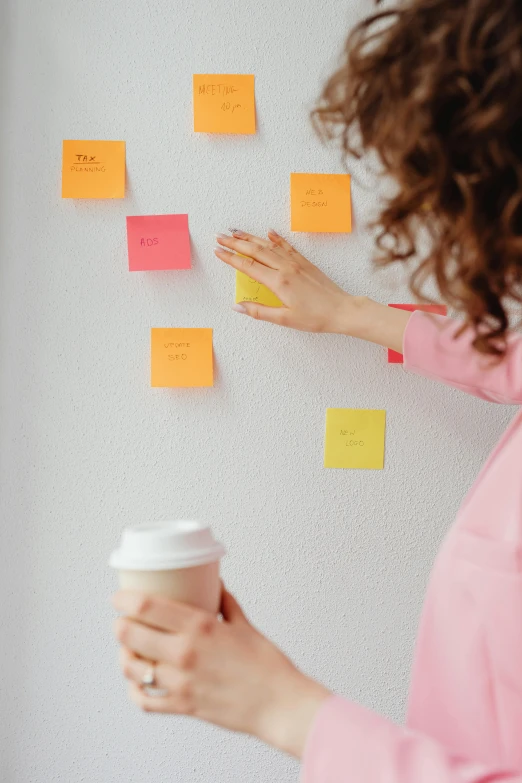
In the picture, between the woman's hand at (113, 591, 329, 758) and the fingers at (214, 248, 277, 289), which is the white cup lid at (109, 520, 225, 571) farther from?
the fingers at (214, 248, 277, 289)

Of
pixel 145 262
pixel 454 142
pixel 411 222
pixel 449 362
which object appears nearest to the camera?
pixel 454 142

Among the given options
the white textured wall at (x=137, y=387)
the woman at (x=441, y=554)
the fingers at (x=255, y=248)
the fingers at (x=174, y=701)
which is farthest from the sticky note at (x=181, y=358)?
the fingers at (x=174, y=701)

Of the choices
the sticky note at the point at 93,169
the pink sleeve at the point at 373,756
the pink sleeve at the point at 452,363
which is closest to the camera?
the pink sleeve at the point at 373,756

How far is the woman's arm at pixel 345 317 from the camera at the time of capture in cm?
91

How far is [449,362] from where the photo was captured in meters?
0.92

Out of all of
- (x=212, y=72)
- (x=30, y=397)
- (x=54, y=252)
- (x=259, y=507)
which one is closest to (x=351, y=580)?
(x=259, y=507)

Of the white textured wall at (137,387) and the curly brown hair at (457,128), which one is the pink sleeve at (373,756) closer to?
the curly brown hair at (457,128)

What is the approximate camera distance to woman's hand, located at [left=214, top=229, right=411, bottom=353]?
0.96 meters

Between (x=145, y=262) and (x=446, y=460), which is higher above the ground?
(x=145, y=262)

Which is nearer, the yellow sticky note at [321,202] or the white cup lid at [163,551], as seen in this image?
the white cup lid at [163,551]

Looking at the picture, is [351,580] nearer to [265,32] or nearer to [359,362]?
[359,362]

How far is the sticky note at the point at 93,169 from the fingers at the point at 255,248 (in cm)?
17

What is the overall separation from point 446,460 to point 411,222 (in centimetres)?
55

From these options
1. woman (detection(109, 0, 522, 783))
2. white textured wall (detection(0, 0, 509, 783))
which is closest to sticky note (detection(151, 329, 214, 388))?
white textured wall (detection(0, 0, 509, 783))
